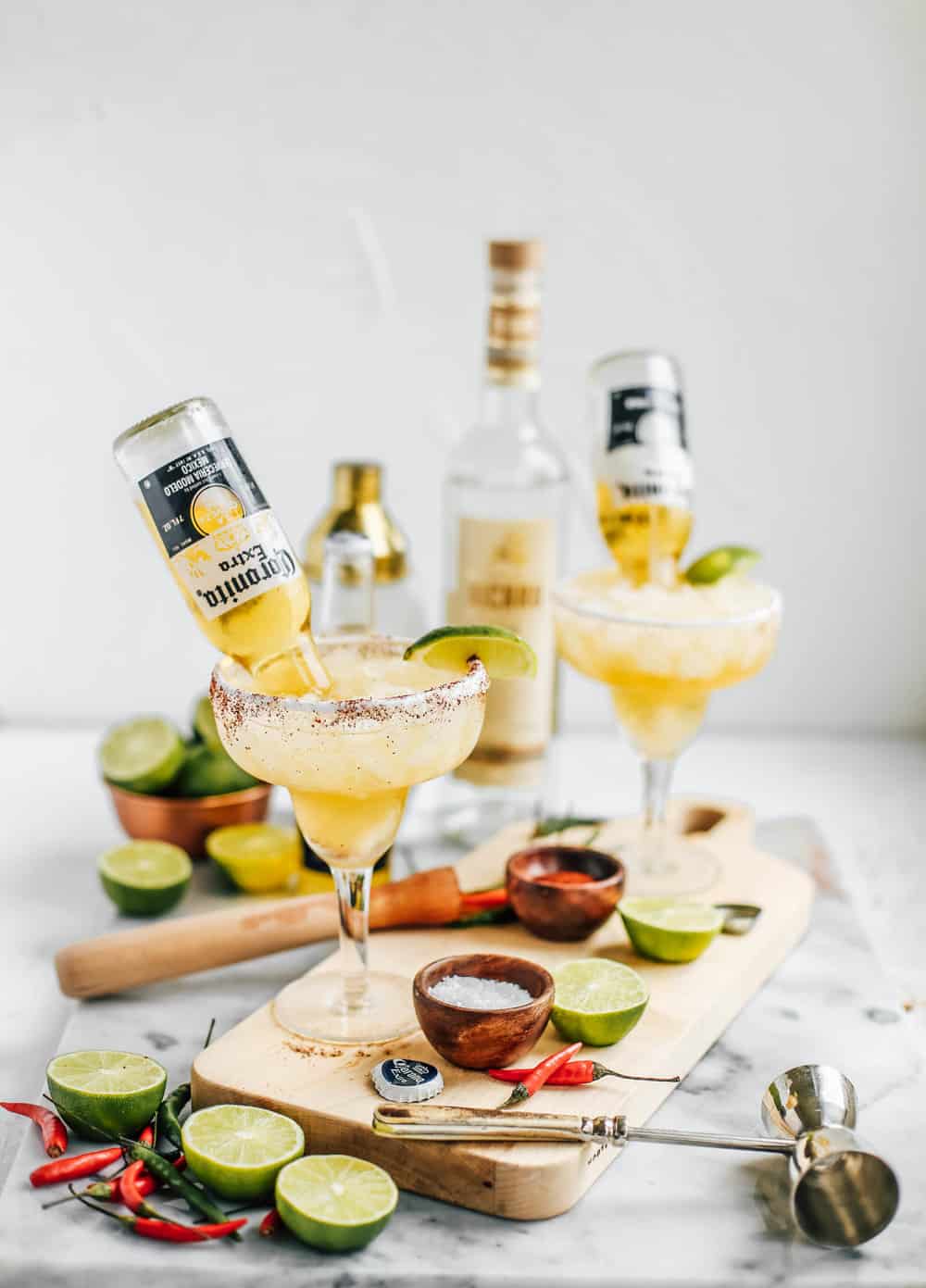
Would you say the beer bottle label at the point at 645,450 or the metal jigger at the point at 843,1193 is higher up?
the beer bottle label at the point at 645,450

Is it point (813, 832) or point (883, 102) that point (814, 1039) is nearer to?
point (813, 832)

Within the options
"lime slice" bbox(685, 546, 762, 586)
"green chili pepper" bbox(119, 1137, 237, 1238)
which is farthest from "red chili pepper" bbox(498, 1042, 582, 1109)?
"lime slice" bbox(685, 546, 762, 586)

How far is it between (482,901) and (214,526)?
536 millimetres

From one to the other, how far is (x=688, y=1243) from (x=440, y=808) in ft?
2.95

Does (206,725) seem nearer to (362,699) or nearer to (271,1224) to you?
(362,699)

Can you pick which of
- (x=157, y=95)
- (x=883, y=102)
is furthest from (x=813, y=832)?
(x=157, y=95)

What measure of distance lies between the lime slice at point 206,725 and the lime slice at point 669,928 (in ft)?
1.73

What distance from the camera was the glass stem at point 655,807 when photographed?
1.63 m

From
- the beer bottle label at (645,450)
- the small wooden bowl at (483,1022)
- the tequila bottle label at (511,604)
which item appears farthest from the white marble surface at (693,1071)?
the beer bottle label at (645,450)

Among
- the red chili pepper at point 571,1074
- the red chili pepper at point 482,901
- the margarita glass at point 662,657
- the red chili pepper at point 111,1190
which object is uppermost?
the margarita glass at point 662,657

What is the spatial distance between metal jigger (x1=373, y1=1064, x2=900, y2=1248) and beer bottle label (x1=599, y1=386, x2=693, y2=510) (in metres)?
0.61

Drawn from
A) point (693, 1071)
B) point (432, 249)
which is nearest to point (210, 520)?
point (693, 1071)

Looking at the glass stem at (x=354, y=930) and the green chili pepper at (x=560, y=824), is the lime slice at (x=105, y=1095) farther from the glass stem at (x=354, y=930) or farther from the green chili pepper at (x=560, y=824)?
the green chili pepper at (x=560, y=824)

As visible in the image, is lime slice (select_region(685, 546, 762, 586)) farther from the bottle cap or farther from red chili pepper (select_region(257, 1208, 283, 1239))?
red chili pepper (select_region(257, 1208, 283, 1239))
